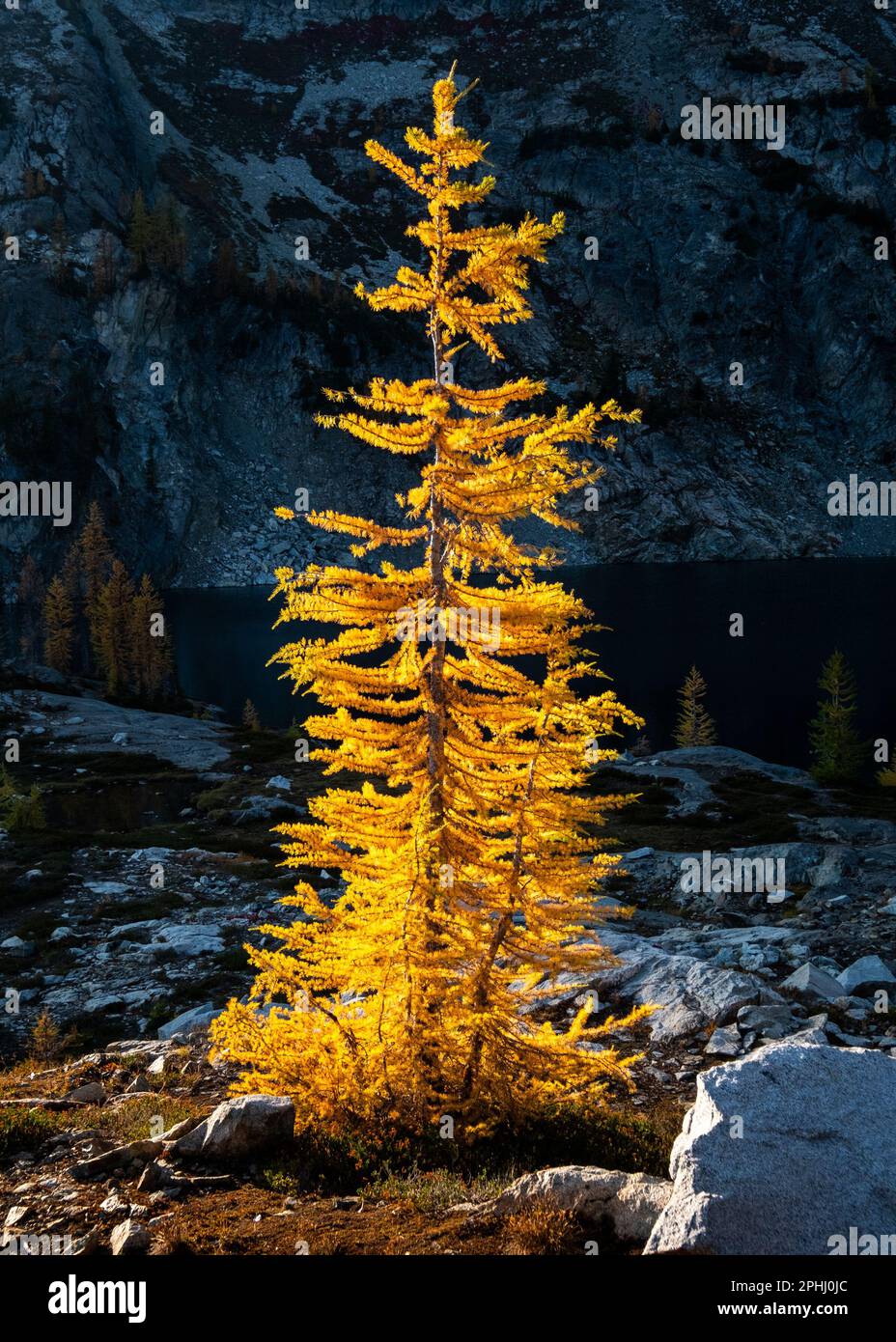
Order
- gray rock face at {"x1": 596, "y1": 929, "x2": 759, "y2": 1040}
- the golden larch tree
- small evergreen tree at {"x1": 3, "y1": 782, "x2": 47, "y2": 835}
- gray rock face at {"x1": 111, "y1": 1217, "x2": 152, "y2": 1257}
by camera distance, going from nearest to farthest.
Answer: gray rock face at {"x1": 111, "y1": 1217, "x2": 152, "y2": 1257} → the golden larch tree → gray rock face at {"x1": 596, "y1": 929, "x2": 759, "y2": 1040} → small evergreen tree at {"x1": 3, "y1": 782, "x2": 47, "y2": 835}

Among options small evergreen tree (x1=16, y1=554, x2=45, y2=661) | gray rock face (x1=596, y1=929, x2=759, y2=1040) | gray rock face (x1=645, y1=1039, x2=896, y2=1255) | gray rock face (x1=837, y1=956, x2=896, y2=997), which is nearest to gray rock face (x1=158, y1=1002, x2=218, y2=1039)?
gray rock face (x1=596, y1=929, x2=759, y2=1040)

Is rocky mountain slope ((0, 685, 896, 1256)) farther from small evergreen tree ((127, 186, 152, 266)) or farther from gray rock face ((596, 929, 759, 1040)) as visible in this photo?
small evergreen tree ((127, 186, 152, 266))

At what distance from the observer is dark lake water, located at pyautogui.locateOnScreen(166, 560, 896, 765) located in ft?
230

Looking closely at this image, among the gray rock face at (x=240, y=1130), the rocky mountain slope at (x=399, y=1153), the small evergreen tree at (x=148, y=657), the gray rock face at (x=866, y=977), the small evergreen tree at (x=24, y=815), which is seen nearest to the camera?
the rocky mountain slope at (x=399, y=1153)

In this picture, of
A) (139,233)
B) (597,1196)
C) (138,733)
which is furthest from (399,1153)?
(139,233)

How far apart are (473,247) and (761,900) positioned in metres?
20.6

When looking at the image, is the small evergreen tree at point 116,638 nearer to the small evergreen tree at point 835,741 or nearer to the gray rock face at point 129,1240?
the small evergreen tree at point 835,741

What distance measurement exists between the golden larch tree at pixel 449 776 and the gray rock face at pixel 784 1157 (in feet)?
8.67

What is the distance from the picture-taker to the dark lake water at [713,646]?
70125 millimetres

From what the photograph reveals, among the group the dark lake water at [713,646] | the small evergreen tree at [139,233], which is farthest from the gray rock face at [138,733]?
the small evergreen tree at [139,233]

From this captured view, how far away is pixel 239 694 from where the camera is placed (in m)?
82.8

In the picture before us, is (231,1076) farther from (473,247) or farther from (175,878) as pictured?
(175,878)

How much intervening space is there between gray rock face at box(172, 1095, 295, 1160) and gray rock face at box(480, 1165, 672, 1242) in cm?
Result: 278
